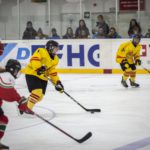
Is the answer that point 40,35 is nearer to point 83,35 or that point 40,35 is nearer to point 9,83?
point 83,35

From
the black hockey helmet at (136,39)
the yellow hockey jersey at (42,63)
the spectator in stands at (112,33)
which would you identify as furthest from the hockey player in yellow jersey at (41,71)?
the spectator in stands at (112,33)

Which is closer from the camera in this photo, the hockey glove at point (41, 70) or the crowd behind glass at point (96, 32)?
the hockey glove at point (41, 70)

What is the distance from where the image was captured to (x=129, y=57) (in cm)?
793

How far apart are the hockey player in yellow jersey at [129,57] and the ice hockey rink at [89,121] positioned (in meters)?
0.27

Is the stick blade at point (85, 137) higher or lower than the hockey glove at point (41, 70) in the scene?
lower

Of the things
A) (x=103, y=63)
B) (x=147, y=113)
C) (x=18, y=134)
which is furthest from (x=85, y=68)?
(x=18, y=134)

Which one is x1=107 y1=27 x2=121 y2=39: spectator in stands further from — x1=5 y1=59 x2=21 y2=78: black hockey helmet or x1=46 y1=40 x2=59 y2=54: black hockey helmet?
x1=5 y1=59 x2=21 y2=78: black hockey helmet

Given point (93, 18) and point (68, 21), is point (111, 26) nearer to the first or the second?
point (93, 18)

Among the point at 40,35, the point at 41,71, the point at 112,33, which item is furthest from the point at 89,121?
the point at 40,35

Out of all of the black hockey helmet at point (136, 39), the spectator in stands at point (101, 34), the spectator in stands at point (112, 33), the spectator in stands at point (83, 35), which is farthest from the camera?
the spectator in stands at point (83, 35)

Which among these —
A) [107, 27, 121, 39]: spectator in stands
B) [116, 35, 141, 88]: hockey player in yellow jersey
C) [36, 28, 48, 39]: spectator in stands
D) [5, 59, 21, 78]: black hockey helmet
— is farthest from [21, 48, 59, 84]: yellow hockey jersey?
[36, 28, 48, 39]: spectator in stands

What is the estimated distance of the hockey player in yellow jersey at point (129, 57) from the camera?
7.83 meters

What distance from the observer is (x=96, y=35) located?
10555 millimetres

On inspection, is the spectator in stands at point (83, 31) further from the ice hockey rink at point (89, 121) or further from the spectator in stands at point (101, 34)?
the ice hockey rink at point (89, 121)
